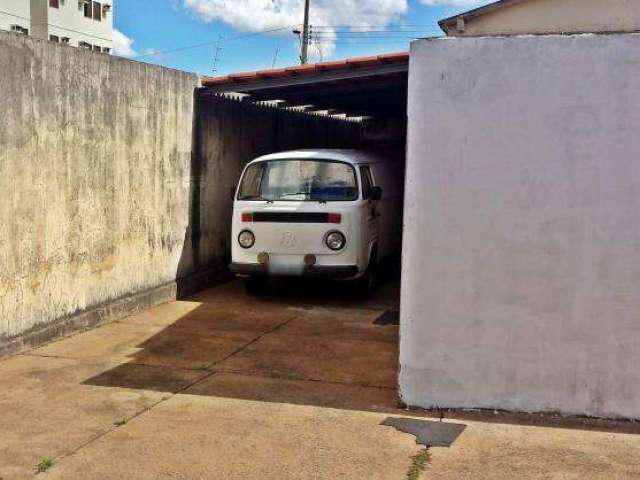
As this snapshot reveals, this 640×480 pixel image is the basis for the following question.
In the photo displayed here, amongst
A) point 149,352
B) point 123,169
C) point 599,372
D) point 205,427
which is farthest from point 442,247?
point 123,169

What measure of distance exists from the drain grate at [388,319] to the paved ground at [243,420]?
54 cm

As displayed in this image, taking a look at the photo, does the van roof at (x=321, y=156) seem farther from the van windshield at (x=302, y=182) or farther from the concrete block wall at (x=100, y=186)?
the concrete block wall at (x=100, y=186)

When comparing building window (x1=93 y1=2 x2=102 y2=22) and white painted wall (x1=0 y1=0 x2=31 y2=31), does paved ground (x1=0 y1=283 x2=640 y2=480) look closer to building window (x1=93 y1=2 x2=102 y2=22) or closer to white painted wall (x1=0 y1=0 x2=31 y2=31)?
white painted wall (x1=0 y1=0 x2=31 y2=31)

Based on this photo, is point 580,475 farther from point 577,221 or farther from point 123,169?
point 123,169

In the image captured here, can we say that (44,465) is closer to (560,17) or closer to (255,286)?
(255,286)

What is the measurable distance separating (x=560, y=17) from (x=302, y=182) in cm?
452

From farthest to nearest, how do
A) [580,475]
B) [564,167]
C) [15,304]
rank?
1. [15,304]
2. [564,167]
3. [580,475]

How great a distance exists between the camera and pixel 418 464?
408cm

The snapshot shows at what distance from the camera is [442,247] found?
4816 mm

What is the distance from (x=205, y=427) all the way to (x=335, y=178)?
491 centimetres

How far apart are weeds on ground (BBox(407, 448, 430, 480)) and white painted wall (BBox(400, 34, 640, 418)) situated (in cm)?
78

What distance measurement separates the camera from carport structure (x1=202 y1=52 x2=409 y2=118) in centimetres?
843

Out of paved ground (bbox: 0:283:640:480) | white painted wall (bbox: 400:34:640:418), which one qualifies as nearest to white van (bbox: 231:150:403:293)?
paved ground (bbox: 0:283:640:480)

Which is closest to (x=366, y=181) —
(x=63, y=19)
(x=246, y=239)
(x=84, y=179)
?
(x=246, y=239)
